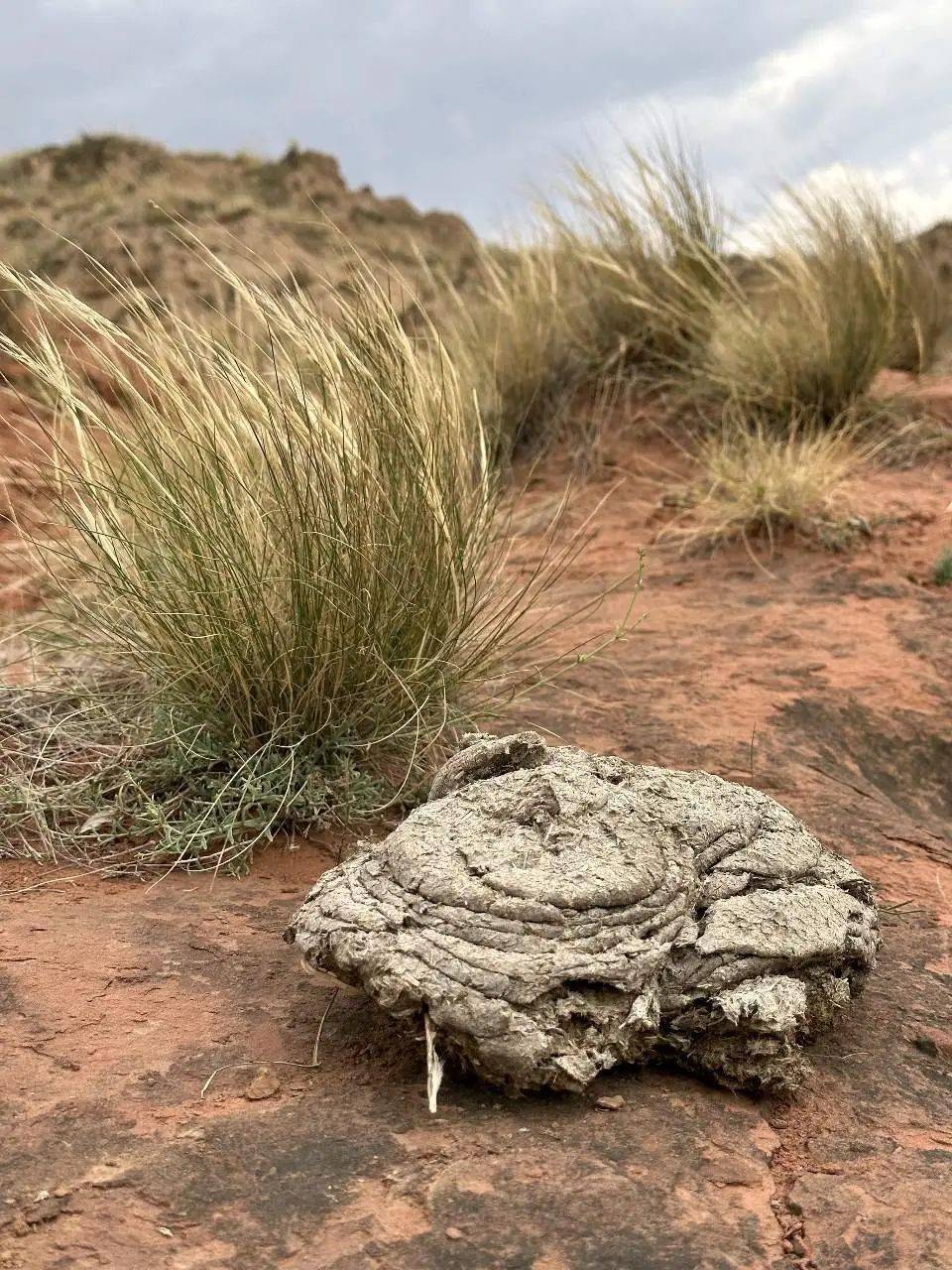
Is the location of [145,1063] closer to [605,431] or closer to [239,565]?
[239,565]

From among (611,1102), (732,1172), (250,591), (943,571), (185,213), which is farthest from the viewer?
(185,213)

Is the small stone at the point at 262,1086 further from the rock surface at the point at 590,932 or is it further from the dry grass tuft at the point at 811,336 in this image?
the dry grass tuft at the point at 811,336

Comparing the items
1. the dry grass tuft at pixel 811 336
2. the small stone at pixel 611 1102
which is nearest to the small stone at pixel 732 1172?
the small stone at pixel 611 1102

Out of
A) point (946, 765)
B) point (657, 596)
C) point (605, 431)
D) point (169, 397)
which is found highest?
point (169, 397)

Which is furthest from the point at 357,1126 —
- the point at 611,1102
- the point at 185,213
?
the point at 185,213

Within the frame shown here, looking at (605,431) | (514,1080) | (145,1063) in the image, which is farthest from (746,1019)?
(605,431)

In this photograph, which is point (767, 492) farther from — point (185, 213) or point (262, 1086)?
point (185, 213)
